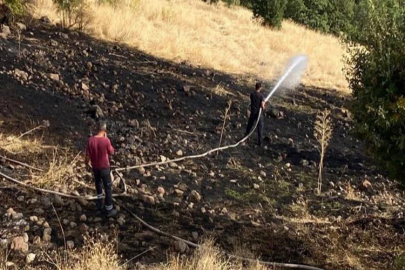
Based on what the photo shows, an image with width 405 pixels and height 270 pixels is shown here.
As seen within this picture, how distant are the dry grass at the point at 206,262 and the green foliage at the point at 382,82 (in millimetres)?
2006

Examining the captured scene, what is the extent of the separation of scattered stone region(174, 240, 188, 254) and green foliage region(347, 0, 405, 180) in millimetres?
2515

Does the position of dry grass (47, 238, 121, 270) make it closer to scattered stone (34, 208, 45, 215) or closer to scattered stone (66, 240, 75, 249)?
scattered stone (66, 240, 75, 249)

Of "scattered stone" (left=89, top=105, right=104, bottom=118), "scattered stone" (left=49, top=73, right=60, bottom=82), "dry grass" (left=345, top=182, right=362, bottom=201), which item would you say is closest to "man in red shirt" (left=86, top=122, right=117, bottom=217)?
"scattered stone" (left=89, top=105, right=104, bottom=118)

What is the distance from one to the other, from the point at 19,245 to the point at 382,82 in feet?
14.2

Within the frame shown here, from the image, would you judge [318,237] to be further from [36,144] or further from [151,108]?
[151,108]

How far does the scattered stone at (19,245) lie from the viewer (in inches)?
205

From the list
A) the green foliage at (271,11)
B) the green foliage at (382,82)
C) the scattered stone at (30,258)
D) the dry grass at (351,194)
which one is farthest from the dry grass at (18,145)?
the green foliage at (271,11)

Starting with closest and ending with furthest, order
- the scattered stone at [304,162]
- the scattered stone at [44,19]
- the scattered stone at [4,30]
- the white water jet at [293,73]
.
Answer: the scattered stone at [304,162] < the scattered stone at [4,30] < the scattered stone at [44,19] < the white water jet at [293,73]

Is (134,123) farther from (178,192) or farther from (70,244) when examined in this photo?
Answer: (70,244)

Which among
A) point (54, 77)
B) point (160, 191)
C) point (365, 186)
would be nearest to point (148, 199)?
point (160, 191)

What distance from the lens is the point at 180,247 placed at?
5.86m

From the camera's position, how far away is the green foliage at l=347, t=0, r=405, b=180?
538cm

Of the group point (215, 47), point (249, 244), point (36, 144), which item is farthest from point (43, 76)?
point (215, 47)

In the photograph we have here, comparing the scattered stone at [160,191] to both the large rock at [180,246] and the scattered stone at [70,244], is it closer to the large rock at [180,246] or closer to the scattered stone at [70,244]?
the large rock at [180,246]
